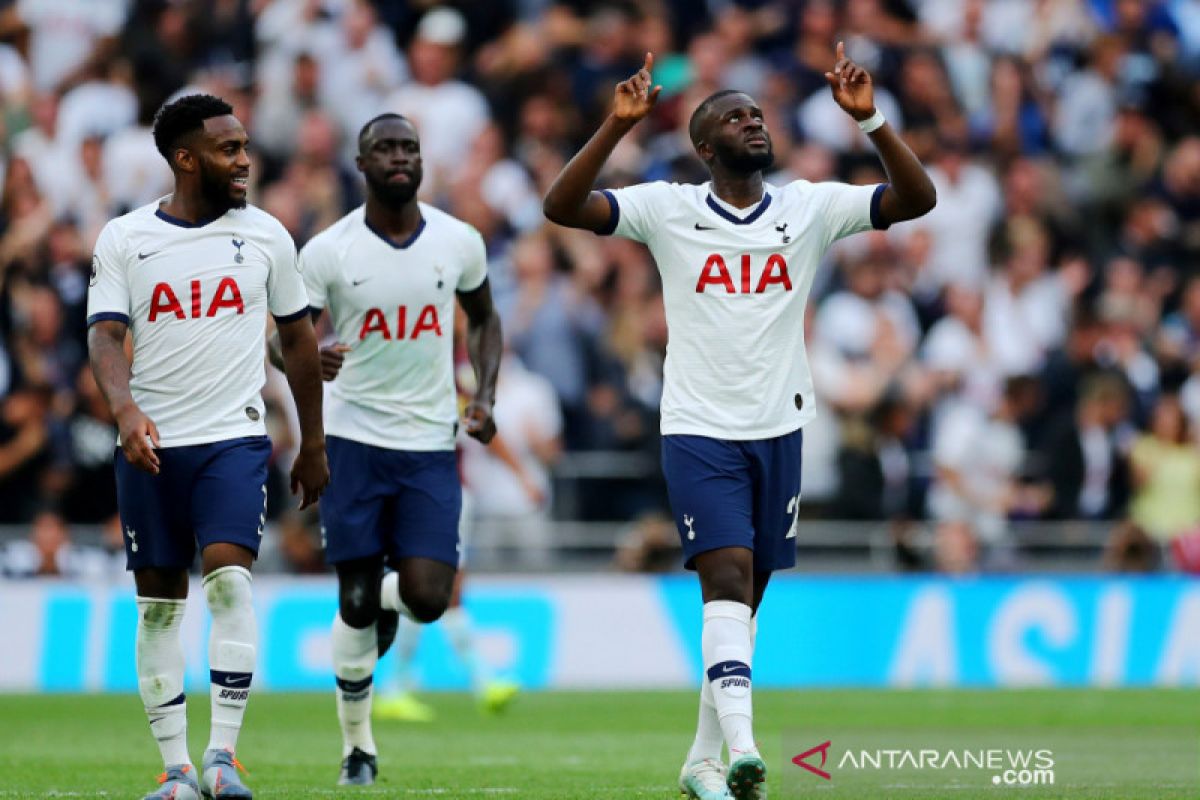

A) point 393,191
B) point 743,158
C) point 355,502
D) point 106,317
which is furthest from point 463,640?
point 106,317

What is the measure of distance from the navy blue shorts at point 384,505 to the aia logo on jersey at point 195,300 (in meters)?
2.27

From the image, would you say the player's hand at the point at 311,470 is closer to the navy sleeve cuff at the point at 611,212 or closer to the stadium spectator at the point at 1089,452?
the navy sleeve cuff at the point at 611,212

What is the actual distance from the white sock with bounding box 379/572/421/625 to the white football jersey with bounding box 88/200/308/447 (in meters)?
2.32

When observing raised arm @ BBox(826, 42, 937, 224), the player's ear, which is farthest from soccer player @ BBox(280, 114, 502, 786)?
raised arm @ BBox(826, 42, 937, 224)

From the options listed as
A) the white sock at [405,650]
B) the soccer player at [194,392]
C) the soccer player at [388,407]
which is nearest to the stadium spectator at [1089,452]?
the white sock at [405,650]

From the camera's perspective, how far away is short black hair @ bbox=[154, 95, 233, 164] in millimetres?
9352

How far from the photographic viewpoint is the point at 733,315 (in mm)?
9625

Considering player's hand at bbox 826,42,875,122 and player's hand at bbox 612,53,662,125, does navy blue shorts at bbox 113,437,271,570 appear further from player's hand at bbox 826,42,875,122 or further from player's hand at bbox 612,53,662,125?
player's hand at bbox 826,42,875,122

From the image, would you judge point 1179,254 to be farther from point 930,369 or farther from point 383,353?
point 383,353

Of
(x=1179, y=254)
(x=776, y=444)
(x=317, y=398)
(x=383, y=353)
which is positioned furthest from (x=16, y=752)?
(x=1179, y=254)

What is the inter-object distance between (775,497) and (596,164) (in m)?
1.62

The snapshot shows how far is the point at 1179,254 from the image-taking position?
22.3 m

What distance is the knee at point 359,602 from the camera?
37.4ft

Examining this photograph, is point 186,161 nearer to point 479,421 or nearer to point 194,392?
point 194,392
